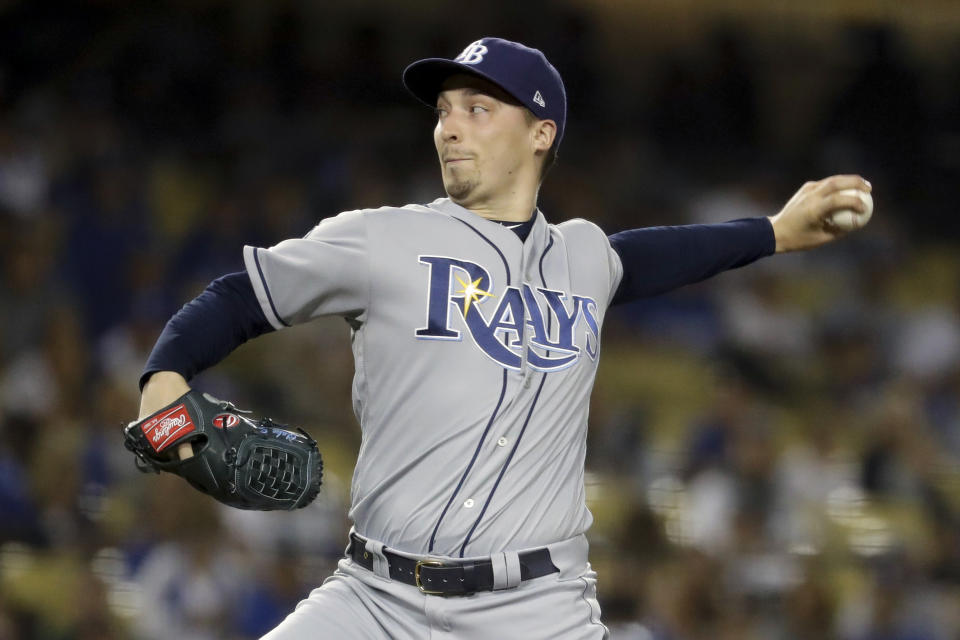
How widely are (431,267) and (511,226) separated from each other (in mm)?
274

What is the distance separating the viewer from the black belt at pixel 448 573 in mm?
2320

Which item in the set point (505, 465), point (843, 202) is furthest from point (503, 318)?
point (843, 202)

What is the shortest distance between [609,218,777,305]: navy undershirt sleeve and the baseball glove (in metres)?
0.89

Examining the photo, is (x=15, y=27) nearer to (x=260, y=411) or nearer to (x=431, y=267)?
(x=260, y=411)

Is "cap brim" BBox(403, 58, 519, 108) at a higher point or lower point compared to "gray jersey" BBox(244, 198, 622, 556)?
higher

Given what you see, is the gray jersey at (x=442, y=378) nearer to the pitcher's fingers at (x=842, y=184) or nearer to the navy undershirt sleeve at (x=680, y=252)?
the navy undershirt sleeve at (x=680, y=252)

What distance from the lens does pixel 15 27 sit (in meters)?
7.37

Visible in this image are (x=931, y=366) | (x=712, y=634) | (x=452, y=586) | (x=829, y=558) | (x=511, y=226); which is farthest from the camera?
(x=931, y=366)

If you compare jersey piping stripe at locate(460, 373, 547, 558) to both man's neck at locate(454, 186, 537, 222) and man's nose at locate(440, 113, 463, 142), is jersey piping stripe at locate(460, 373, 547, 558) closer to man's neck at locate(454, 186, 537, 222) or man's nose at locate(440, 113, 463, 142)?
man's neck at locate(454, 186, 537, 222)

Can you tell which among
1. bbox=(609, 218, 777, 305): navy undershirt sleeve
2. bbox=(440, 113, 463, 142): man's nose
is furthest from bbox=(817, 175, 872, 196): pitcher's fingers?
bbox=(440, 113, 463, 142): man's nose

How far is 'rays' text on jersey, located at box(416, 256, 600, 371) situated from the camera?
240 centimetres

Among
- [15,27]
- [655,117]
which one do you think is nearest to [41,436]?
[15,27]

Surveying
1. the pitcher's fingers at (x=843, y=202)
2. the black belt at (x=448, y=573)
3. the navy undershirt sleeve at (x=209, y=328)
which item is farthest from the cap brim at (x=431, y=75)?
the black belt at (x=448, y=573)

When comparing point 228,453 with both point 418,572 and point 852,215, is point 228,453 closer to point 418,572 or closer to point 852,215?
point 418,572
